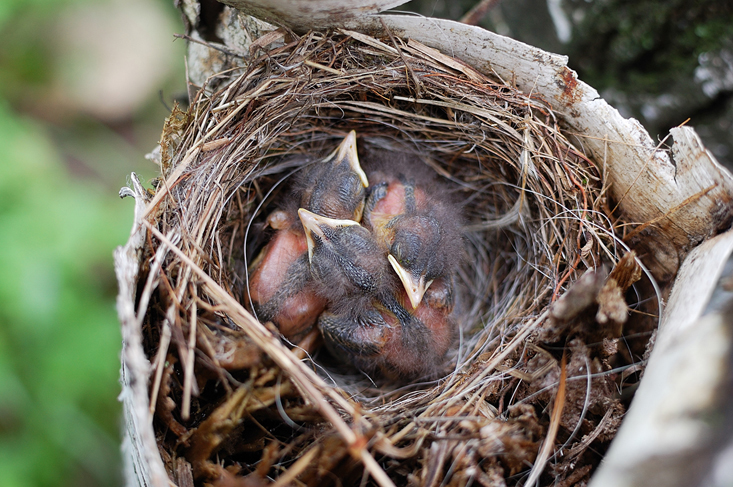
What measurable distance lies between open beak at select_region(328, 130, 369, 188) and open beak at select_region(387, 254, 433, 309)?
0.29m

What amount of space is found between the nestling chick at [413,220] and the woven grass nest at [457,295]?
9 cm

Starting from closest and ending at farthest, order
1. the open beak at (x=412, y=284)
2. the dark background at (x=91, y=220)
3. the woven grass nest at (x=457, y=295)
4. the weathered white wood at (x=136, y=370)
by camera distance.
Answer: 1. the weathered white wood at (x=136, y=370)
2. the woven grass nest at (x=457, y=295)
3. the open beak at (x=412, y=284)
4. the dark background at (x=91, y=220)

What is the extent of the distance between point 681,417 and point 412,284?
752 millimetres

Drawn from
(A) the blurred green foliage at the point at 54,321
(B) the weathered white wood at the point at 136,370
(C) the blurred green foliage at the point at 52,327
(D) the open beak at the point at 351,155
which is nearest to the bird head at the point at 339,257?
(D) the open beak at the point at 351,155

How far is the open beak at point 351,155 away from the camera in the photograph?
1.52 metres

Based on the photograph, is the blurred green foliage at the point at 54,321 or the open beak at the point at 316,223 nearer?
the open beak at the point at 316,223

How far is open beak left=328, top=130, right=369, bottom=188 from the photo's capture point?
Result: 1.52m

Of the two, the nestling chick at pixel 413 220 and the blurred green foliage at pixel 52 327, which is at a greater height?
the blurred green foliage at pixel 52 327

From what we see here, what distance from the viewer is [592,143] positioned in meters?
1.33

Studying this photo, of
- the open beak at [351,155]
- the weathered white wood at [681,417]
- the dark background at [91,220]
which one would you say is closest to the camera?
the weathered white wood at [681,417]

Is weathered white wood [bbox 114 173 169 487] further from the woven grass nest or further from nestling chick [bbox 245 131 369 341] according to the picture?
nestling chick [bbox 245 131 369 341]

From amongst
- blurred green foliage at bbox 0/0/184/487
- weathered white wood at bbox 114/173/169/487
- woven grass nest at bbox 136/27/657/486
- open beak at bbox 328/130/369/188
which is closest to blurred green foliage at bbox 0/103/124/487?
blurred green foliage at bbox 0/0/184/487

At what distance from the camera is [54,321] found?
69.6 inches

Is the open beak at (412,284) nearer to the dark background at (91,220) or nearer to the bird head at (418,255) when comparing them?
the bird head at (418,255)
